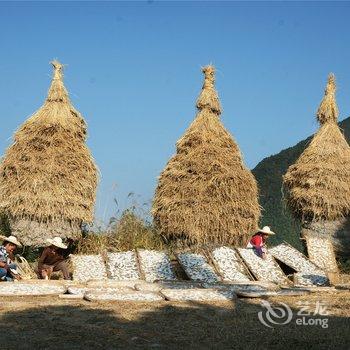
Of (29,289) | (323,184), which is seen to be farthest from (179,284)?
(323,184)

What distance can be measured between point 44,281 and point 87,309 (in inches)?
85.5

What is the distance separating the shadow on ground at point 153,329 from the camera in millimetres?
5652

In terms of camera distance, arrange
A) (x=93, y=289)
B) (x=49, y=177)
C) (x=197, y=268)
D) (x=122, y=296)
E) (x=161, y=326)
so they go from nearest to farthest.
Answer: (x=161, y=326) → (x=122, y=296) → (x=93, y=289) → (x=197, y=268) → (x=49, y=177)

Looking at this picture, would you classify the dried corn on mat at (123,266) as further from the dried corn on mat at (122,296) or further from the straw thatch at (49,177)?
the dried corn on mat at (122,296)

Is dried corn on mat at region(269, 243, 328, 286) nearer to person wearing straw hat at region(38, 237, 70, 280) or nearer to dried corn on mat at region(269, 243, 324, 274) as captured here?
dried corn on mat at region(269, 243, 324, 274)

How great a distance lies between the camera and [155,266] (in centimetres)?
1096

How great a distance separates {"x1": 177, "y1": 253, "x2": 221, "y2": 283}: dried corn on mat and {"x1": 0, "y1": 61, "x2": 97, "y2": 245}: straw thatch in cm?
228

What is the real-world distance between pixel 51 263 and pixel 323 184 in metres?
6.64

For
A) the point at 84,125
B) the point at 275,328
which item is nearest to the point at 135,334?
the point at 275,328

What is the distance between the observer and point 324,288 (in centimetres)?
963

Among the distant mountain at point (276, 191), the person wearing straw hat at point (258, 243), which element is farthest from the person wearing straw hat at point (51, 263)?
the distant mountain at point (276, 191)

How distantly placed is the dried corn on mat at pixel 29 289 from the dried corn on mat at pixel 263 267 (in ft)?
12.7

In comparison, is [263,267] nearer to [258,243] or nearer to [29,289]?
[258,243]

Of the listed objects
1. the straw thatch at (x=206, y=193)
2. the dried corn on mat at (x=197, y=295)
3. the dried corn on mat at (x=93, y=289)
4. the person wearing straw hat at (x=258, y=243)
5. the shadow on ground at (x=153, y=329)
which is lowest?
the shadow on ground at (x=153, y=329)
